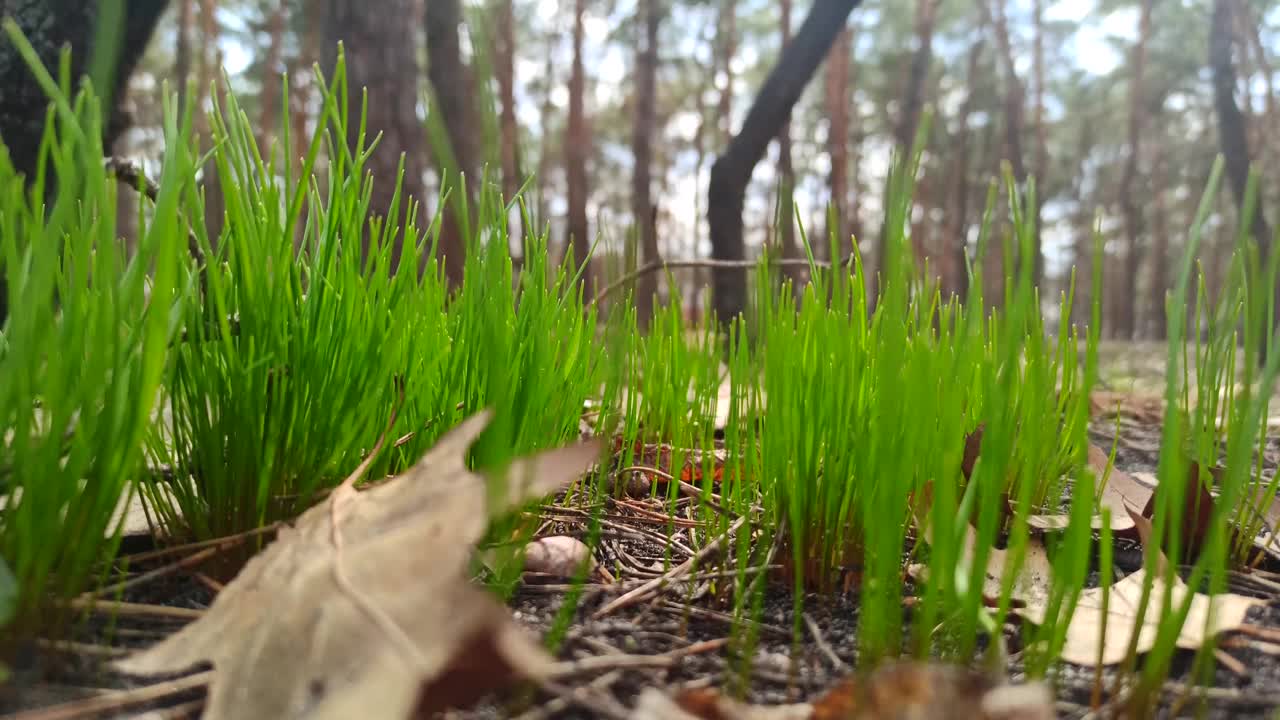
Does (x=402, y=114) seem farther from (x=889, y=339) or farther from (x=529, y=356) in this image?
(x=889, y=339)

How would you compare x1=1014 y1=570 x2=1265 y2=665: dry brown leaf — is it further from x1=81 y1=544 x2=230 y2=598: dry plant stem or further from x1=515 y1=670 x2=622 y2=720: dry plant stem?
x1=81 y1=544 x2=230 y2=598: dry plant stem

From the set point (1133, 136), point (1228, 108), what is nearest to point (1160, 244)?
point (1133, 136)

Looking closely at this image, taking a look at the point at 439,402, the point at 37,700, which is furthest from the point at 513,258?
the point at 37,700

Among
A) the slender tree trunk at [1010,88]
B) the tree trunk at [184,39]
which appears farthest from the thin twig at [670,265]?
the slender tree trunk at [1010,88]

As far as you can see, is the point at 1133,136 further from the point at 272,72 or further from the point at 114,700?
the point at 114,700

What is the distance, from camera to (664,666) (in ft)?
1.70

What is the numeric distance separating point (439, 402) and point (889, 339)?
517 millimetres

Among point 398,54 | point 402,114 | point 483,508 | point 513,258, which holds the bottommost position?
point 483,508

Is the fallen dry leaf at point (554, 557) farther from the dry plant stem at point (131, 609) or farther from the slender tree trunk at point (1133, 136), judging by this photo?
the slender tree trunk at point (1133, 136)

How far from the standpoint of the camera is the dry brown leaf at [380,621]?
1.11 feet

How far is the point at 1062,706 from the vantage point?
1.57 ft

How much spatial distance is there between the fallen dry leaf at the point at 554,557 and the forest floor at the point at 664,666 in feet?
0.05

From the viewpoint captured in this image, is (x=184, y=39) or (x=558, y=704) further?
(x=184, y=39)

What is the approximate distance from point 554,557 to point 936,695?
441 mm
